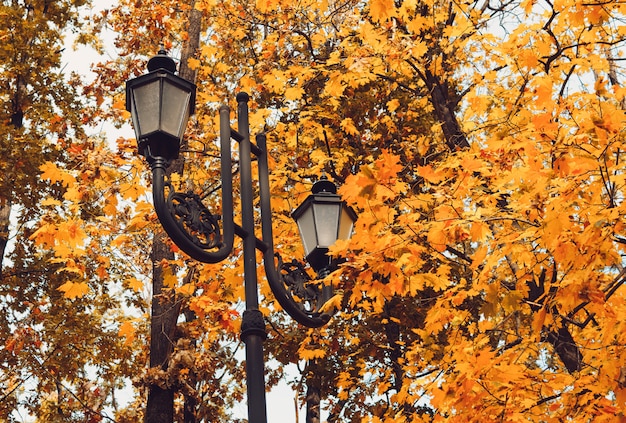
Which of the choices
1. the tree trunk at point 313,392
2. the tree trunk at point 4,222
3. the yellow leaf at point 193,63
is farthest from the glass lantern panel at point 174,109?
the tree trunk at point 4,222

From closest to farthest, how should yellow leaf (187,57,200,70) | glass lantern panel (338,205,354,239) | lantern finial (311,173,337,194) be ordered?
1. glass lantern panel (338,205,354,239)
2. lantern finial (311,173,337,194)
3. yellow leaf (187,57,200,70)

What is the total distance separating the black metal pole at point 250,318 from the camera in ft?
12.8

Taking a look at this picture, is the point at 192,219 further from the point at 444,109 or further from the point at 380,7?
the point at 444,109

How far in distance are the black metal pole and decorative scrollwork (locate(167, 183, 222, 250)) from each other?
8.8 inches

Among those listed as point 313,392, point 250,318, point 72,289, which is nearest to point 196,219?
point 250,318

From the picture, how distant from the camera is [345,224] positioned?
508 cm

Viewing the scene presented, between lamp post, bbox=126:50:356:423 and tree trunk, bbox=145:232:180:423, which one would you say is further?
tree trunk, bbox=145:232:180:423

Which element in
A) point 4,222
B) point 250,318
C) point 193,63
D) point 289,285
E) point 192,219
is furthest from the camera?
point 4,222

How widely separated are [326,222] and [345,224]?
0.19 meters

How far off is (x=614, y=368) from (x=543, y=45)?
3.65 m

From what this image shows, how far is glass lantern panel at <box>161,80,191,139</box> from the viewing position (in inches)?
172

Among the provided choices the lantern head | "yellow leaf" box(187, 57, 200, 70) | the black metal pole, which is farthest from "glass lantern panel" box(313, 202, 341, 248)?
"yellow leaf" box(187, 57, 200, 70)

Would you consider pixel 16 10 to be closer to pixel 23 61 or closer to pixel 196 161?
pixel 23 61

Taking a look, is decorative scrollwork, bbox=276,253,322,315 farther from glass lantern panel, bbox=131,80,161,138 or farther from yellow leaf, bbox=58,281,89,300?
yellow leaf, bbox=58,281,89,300
